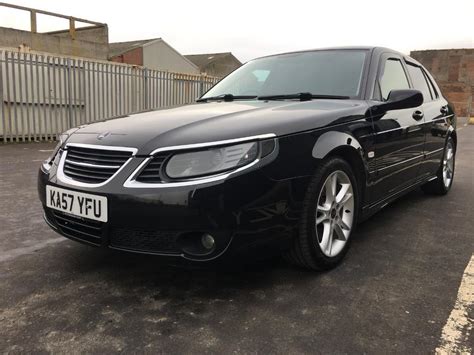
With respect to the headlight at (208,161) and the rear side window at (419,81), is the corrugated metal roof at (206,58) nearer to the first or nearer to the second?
the rear side window at (419,81)

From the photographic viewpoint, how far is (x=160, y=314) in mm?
2172

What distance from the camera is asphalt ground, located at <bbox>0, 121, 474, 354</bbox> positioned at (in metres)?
1.94

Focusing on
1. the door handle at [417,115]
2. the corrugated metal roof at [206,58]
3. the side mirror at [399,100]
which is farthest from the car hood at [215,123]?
the corrugated metal roof at [206,58]

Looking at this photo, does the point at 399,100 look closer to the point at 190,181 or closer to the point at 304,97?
the point at 304,97

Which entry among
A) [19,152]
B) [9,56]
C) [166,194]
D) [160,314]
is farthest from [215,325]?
[9,56]

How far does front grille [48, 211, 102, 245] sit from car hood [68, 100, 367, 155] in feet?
1.38

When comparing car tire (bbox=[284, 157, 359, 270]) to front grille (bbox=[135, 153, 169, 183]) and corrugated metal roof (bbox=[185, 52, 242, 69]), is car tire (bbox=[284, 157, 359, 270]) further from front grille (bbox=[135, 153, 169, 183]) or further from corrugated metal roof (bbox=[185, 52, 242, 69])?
corrugated metal roof (bbox=[185, 52, 242, 69])

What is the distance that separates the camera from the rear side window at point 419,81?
4.16 metres

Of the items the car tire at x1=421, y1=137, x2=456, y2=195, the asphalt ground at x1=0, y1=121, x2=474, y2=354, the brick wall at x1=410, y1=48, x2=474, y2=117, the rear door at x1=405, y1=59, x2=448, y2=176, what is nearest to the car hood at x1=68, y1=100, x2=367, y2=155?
the asphalt ground at x1=0, y1=121, x2=474, y2=354

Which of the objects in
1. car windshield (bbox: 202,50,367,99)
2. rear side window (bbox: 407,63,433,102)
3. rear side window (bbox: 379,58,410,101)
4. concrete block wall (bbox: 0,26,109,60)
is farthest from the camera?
concrete block wall (bbox: 0,26,109,60)

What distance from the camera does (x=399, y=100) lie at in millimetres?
3191

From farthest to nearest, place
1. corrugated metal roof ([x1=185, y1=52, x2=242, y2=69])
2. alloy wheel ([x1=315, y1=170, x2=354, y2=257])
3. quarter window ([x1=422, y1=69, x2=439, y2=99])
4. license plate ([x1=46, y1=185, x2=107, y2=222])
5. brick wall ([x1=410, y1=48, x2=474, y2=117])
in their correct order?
1. brick wall ([x1=410, y1=48, x2=474, y2=117])
2. corrugated metal roof ([x1=185, y1=52, x2=242, y2=69])
3. quarter window ([x1=422, y1=69, x2=439, y2=99])
4. alloy wheel ([x1=315, y1=170, x2=354, y2=257])
5. license plate ([x1=46, y1=185, x2=107, y2=222])

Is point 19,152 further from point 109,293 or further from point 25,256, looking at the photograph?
point 109,293

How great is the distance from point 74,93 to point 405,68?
29.6ft
